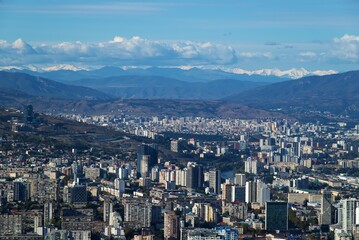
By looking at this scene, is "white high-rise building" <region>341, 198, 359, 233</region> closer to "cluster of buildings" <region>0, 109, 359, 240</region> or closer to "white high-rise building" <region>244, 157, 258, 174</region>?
"cluster of buildings" <region>0, 109, 359, 240</region>


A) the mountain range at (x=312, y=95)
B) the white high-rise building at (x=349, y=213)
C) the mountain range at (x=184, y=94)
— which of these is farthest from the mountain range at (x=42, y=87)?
the white high-rise building at (x=349, y=213)

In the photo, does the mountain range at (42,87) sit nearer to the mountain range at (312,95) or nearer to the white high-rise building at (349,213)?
the mountain range at (312,95)

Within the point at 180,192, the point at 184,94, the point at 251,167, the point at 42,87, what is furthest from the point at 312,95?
the point at 180,192

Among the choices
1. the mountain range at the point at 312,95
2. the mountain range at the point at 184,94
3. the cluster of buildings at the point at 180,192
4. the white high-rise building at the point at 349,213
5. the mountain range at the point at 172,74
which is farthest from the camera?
the mountain range at the point at 172,74

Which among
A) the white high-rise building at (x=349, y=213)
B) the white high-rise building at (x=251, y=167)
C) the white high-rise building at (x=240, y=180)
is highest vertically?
the white high-rise building at (x=251, y=167)

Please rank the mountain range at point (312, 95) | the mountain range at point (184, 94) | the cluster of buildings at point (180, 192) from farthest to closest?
the mountain range at point (312, 95) < the mountain range at point (184, 94) < the cluster of buildings at point (180, 192)

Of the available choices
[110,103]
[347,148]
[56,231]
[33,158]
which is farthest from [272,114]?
[56,231]

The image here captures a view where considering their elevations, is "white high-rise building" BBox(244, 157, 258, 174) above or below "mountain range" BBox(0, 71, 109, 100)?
below

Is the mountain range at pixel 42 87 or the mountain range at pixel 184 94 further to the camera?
the mountain range at pixel 42 87

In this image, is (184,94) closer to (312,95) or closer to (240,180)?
(312,95)

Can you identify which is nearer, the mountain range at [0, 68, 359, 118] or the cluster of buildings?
the cluster of buildings

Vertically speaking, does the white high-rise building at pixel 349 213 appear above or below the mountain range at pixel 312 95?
below

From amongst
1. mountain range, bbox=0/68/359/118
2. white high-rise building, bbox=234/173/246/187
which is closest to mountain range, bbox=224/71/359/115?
mountain range, bbox=0/68/359/118
